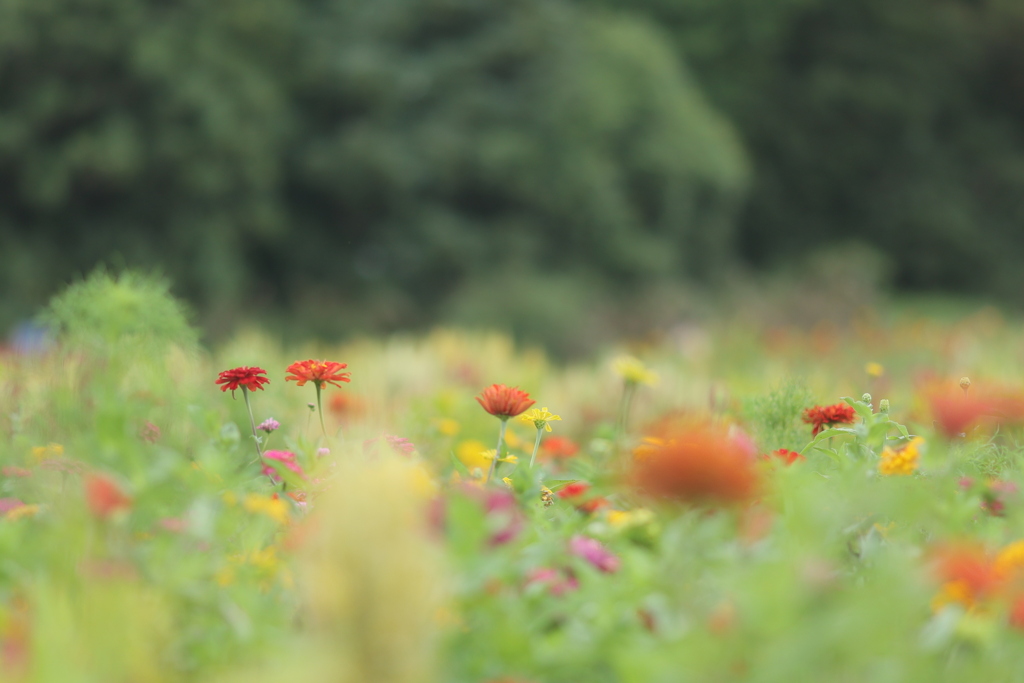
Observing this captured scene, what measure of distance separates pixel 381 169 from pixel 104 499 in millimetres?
11055

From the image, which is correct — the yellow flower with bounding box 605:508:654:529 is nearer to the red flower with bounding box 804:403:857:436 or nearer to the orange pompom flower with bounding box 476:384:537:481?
the orange pompom flower with bounding box 476:384:537:481

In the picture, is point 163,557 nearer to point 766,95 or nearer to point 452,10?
point 452,10

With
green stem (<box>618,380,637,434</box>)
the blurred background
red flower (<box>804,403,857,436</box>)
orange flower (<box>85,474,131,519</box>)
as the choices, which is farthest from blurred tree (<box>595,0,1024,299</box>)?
orange flower (<box>85,474,131,519</box>)

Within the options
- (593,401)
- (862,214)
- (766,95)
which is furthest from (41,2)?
(862,214)

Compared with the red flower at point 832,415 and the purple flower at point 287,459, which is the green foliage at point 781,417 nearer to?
the red flower at point 832,415

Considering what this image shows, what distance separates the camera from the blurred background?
1044 centimetres

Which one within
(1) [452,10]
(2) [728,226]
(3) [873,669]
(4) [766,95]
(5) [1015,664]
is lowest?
(5) [1015,664]

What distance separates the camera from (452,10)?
12.2 metres

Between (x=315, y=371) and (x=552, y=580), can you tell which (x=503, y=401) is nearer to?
(x=315, y=371)

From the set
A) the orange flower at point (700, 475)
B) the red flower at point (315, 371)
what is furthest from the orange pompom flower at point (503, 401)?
the orange flower at point (700, 475)

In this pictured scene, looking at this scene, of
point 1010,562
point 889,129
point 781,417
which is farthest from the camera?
point 889,129

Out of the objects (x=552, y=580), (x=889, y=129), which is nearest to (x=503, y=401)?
(x=552, y=580)

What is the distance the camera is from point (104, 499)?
1.07 m

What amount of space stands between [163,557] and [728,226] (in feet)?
48.2
